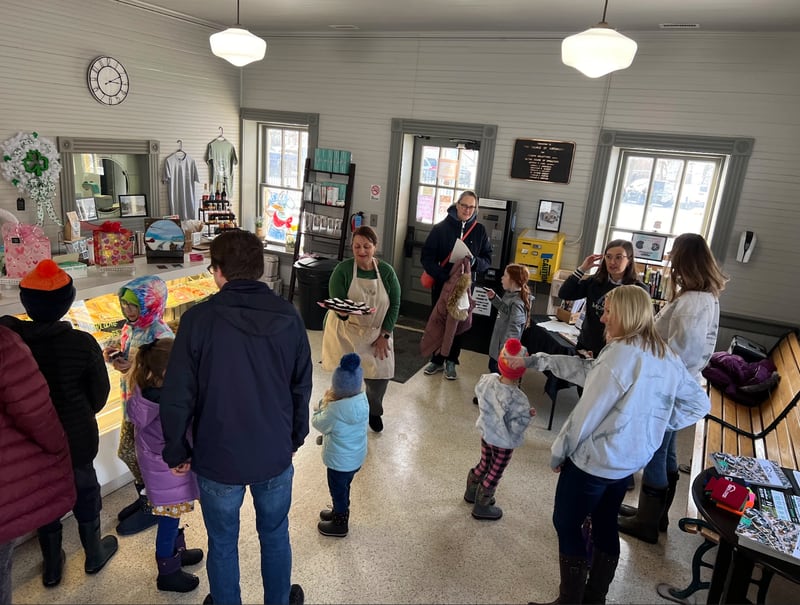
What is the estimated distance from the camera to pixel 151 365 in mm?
2594

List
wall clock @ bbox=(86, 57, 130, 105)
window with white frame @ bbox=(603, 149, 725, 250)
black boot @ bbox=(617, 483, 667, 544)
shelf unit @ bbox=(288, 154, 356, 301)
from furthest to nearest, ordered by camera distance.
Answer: shelf unit @ bbox=(288, 154, 356, 301)
wall clock @ bbox=(86, 57, 130, 105)
window with white frame @ bbox=(603, 149, 725, 250)
black boot @ bbox=(617, 483, 667, 544)

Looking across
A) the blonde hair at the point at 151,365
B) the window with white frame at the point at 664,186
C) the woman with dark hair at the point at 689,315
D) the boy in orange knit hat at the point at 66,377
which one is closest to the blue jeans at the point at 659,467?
the woman with dark hair at the point at 689,315

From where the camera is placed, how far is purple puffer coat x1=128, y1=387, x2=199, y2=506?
2.59 m

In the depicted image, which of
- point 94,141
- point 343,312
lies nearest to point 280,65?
point 94,141

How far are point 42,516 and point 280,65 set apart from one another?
23.5 feet

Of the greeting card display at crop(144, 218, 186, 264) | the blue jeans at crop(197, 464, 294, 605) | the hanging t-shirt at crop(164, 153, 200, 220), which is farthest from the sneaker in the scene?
the hanging t-shirt at crop(164, 153, 200, 220)

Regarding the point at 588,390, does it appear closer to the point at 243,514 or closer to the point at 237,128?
the point at 243,514

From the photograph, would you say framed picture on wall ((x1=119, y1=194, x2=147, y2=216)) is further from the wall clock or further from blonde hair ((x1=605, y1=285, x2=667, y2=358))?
blonde hair ((x1=605, y1=285, x2=667, y2=358))

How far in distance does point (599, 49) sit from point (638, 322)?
1.89m

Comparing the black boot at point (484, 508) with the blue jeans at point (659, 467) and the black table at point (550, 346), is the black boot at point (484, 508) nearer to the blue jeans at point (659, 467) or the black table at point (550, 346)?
the blue jeans at point (659, 467)

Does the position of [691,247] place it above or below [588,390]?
above

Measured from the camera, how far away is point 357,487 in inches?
150

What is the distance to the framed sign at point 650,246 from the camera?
6.32 m

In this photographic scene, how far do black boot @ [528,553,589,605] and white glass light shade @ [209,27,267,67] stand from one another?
4.47 m
